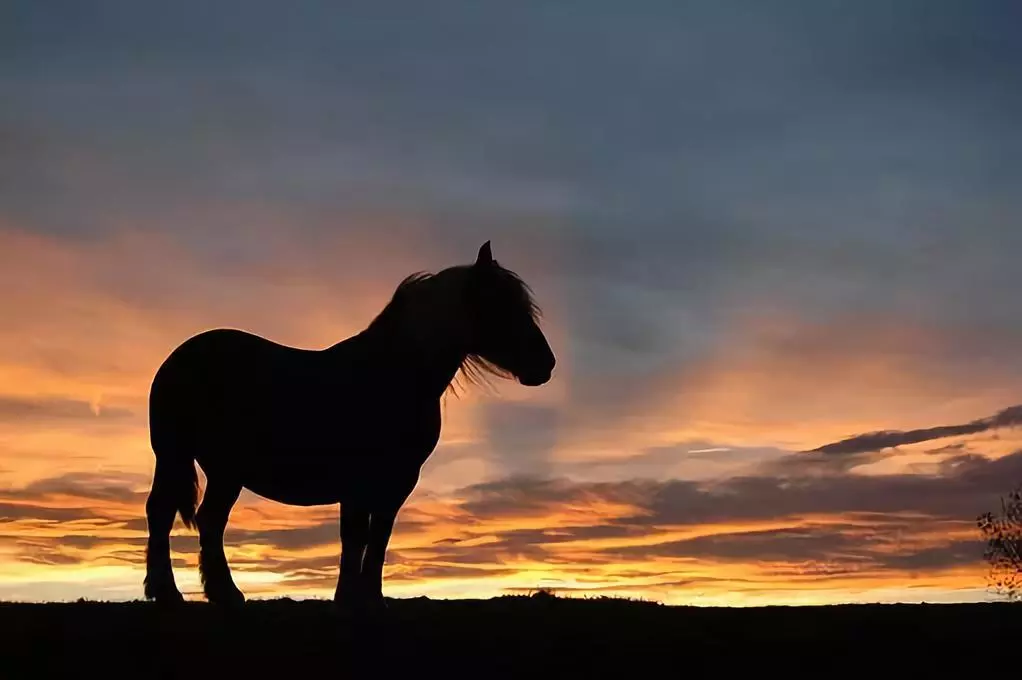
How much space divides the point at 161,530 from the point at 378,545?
219 cm

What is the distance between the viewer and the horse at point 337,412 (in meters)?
10.0

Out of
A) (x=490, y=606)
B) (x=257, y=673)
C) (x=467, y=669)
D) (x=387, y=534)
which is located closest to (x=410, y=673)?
(x=467, y=669)

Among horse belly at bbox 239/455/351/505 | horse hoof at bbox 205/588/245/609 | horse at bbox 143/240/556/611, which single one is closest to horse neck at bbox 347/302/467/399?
horse at bbox 143/240/556/611

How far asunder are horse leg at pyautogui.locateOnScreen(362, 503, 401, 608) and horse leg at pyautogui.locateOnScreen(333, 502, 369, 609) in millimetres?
67

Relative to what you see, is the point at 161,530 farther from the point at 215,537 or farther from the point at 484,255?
the point at 484,255

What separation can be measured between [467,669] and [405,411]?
3.54 metres

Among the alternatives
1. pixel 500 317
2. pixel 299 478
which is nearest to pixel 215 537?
pixel 299 478

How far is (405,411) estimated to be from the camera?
33.3 feet

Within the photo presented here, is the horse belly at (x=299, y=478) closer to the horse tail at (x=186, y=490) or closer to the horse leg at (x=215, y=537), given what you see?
the horse leg at (x=215, y=537)

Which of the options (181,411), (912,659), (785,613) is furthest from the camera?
(181,411)

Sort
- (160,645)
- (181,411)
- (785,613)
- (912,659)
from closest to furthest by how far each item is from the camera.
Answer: (160,645) < (912,659) < (785,613) < (181,411)

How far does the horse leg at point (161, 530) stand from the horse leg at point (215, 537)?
0.88ft

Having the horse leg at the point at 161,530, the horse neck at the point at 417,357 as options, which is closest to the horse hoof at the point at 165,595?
the horse leg at the point at 161,530

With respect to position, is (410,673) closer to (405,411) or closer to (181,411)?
(405,411)
